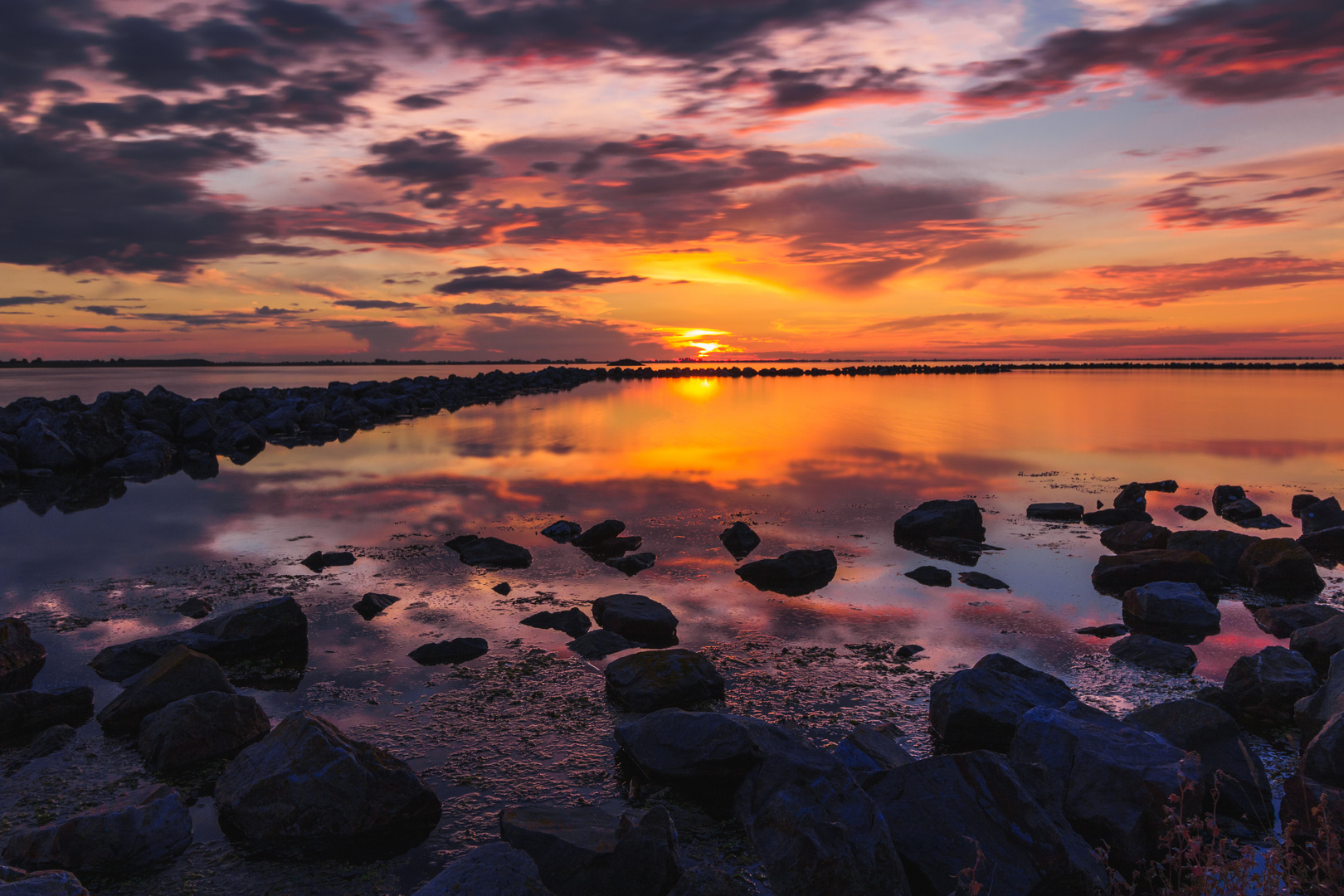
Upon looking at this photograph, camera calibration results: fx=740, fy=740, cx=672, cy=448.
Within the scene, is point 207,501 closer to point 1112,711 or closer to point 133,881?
point 133,881

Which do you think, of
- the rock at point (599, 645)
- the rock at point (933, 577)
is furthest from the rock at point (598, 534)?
the rock at point (933, 577)

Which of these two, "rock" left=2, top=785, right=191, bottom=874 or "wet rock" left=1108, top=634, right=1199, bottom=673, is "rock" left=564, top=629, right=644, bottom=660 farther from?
"wet rock" left=1108, top=634, right=1199, bottom=673

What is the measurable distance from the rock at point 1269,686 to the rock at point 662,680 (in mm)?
4744

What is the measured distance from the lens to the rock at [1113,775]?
481 centimetres

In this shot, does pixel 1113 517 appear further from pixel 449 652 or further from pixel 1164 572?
pixel 449 652

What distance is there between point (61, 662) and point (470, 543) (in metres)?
5.65

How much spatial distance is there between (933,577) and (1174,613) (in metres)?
2.92

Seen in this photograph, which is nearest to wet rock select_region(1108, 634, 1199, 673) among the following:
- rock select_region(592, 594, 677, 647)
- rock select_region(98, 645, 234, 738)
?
rock select_region(592, 594, 677, 647)

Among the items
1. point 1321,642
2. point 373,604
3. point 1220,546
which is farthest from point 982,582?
point 373,604

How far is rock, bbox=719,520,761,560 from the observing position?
1245cm

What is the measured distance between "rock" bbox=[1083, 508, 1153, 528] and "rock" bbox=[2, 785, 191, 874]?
1527 cm

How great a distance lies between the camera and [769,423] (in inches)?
1481

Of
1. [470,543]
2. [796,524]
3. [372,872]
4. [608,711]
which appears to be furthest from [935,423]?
[372,872]

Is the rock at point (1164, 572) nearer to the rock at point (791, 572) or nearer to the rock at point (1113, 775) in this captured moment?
the rock at point (791, 572)
